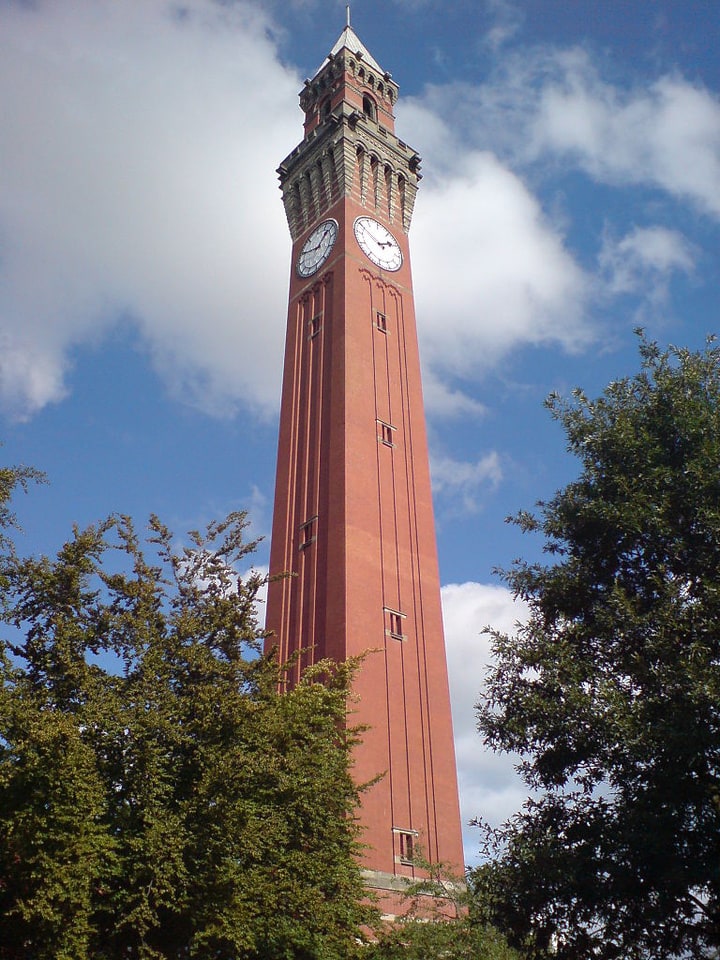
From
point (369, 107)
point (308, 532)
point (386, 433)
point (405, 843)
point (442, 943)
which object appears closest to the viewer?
point (442, 943)

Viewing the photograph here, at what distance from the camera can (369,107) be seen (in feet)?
171

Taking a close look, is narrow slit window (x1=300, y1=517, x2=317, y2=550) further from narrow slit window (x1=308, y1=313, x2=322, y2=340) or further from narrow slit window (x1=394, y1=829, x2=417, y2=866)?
narrow slit window (x1=394, y1=829, x2=417, y2=866)

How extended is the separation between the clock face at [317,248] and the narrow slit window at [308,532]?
50.5ft

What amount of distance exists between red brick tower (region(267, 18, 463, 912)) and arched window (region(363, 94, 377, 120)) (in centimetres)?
9

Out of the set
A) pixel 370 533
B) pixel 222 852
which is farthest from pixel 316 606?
pixel 222 852

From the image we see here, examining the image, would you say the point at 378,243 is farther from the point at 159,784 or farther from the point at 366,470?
the point at 159,784

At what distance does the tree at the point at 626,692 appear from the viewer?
10961 mm

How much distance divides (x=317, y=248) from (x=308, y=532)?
1737cm

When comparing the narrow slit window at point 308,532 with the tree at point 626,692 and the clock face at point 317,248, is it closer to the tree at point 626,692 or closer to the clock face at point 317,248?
the clock face at point 317,248

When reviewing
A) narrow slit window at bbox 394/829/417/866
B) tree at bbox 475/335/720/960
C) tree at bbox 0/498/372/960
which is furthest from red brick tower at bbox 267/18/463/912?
tree at bbox 475/335/720/960

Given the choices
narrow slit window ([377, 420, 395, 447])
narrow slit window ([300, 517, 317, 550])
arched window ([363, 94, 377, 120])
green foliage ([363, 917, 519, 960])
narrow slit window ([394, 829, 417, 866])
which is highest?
arched window ([363, 94, 377, 120])

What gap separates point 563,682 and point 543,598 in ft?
6.32

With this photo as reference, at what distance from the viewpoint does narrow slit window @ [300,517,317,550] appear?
120 feet

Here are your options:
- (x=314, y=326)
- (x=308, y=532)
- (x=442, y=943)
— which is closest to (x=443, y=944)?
(x=442, y=943)
